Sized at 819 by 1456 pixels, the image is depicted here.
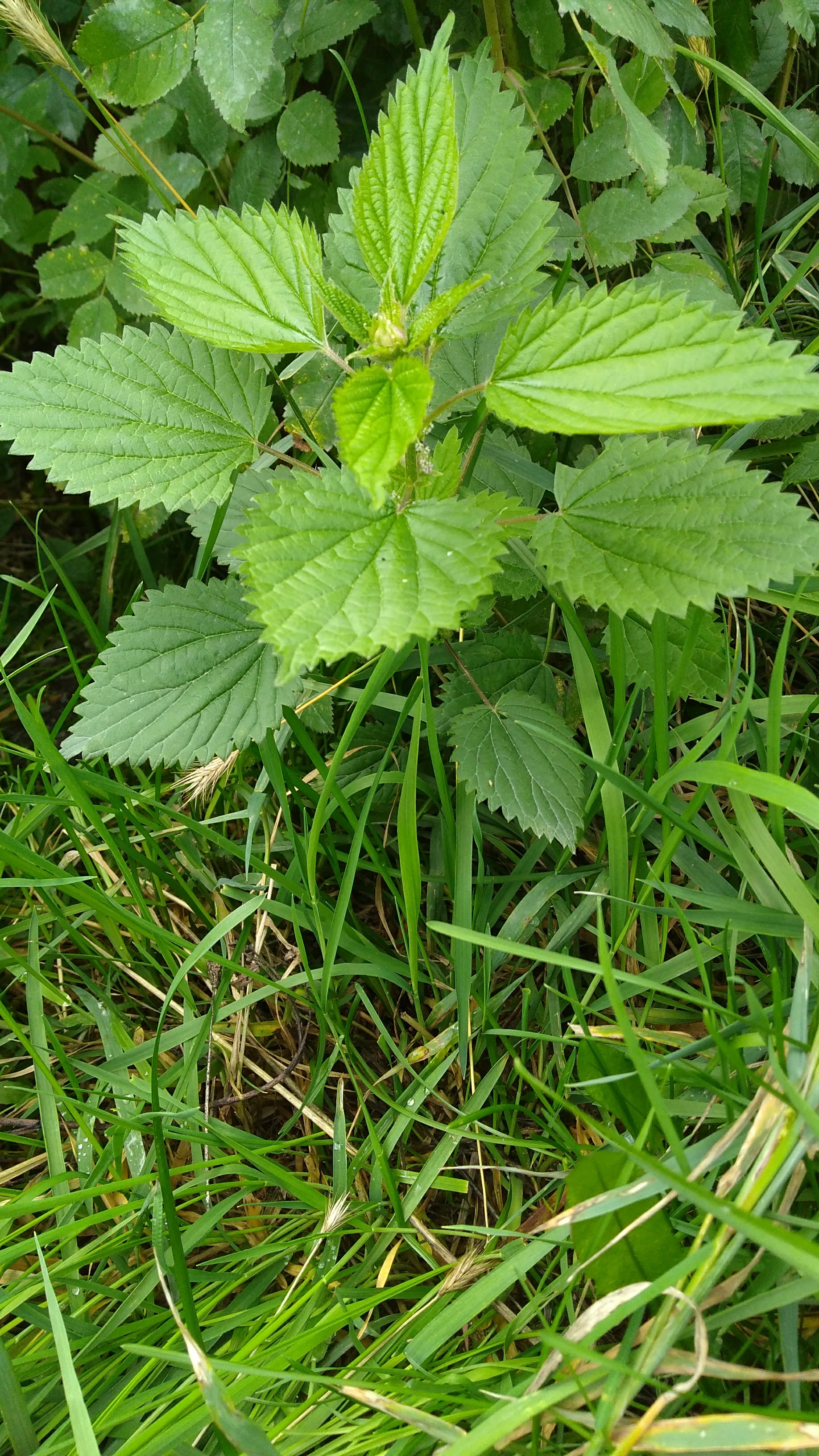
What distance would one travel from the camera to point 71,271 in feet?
5.57

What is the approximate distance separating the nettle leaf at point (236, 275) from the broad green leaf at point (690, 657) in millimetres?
517

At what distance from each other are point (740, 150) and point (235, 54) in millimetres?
750

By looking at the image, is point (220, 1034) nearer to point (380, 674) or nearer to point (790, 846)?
point (380, 674)

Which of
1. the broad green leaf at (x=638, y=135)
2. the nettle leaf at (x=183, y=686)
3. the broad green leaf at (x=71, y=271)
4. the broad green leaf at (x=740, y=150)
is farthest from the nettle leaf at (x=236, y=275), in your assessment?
the broad green leaf at (x=740, y=150)

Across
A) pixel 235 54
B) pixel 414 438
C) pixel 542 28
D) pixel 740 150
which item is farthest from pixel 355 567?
pixel 740 150

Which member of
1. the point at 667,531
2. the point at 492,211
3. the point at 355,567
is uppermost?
the point at 492,211

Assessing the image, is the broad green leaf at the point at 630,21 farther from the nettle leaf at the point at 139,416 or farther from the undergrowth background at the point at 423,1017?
the nettle leaf at the point at 139,416

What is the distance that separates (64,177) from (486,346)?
1.03 m

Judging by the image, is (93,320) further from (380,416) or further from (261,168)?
(380,416)

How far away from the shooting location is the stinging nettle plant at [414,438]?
2.91ft

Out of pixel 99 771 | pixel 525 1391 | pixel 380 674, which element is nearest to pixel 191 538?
pixel 99 771

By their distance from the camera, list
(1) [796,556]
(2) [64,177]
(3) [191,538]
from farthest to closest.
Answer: (3) [191,538]
(2) [64,177]
(1) [796,556]

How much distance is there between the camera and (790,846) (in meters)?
1.25

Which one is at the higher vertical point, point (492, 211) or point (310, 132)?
point (310, 132)
